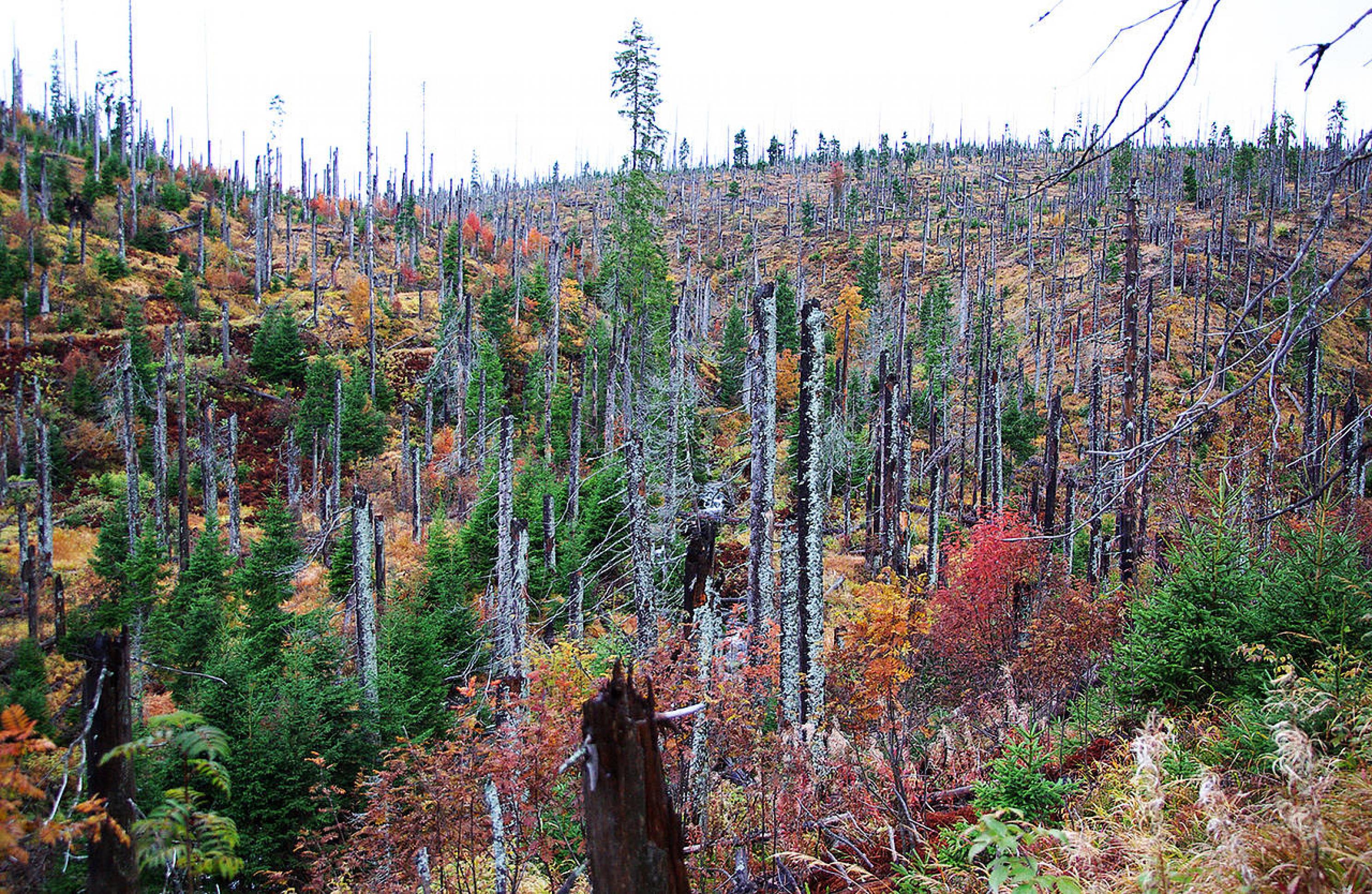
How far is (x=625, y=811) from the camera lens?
3.59 meters

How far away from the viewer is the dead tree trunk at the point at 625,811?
357 centimetres

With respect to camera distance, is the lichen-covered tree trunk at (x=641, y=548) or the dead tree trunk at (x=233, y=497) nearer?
the lichen-covered tree trunk at (x=641, y=548)

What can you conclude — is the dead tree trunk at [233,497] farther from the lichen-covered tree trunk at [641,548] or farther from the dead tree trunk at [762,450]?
the dead tree trunk at [762,450]

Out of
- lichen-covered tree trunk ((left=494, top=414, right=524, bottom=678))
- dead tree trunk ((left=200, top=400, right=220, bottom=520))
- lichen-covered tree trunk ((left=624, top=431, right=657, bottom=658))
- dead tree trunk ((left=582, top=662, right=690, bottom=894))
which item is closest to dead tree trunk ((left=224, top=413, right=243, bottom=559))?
dead tree trunk ((left=200, top=400, right=220, bottom=520))

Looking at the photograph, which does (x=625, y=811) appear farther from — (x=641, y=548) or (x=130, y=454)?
(x=130, y=454)

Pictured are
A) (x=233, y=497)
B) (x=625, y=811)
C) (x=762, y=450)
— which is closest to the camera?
(x=625, y=811)

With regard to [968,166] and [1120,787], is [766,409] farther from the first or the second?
[968,166]

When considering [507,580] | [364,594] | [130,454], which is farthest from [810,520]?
[130,454]

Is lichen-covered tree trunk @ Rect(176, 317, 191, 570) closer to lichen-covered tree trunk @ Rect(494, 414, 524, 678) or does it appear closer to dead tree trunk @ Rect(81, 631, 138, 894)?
lichen-covered tree trunk @ Rect(494, 414, 524, 678)

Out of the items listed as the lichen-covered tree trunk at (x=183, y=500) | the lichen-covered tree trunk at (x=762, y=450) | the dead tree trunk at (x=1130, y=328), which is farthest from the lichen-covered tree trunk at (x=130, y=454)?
the dead tree trunk at (x=1130, y=328)

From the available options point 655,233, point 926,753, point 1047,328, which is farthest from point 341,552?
point 1047,328

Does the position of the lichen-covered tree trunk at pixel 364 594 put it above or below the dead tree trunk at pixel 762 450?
below

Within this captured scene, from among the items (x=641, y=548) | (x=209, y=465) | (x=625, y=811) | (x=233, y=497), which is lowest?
(x=233, y=497)

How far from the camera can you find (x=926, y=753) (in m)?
8.52
